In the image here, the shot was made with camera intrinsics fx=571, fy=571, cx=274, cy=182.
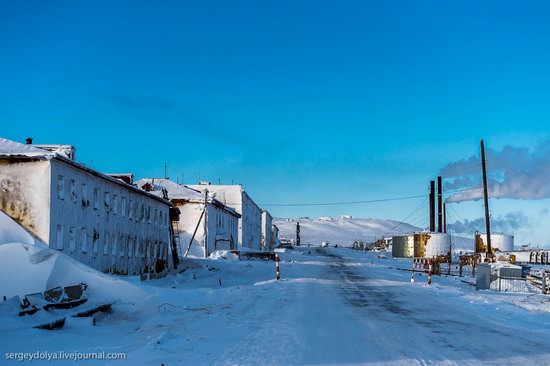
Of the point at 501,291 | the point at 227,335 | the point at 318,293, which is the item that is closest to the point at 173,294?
the point at 318,293

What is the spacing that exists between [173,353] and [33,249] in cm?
1039

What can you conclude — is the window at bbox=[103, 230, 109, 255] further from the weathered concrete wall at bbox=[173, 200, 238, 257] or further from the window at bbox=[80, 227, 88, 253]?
the weathered concrete wall at bbox=[173, 200, 238, 257]

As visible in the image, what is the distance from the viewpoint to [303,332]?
473 inches

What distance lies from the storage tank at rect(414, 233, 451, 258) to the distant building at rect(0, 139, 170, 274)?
45.0m

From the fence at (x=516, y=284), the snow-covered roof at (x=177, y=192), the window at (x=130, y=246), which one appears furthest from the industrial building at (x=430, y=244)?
the window at (x=130, y=246)

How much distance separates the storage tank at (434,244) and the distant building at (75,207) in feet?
148

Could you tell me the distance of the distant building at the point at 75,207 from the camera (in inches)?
1040

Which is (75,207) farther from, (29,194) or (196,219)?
(196,219)

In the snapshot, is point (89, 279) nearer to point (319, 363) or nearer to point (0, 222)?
point (0, 222)

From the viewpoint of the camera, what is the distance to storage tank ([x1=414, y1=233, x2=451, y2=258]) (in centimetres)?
7575

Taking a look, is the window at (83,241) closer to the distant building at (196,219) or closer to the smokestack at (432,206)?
the distant building at (196,219)

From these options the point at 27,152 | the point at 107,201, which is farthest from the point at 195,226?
the point at 27,152

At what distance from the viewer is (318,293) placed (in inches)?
922

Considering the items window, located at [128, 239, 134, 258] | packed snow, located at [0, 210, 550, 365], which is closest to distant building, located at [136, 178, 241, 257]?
window, located at [128, 239, 134, 258]
